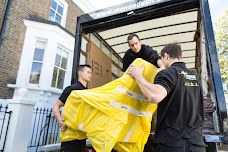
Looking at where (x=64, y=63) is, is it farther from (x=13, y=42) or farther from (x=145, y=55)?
(x=145, y=55)

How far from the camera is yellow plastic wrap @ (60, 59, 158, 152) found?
1.62m

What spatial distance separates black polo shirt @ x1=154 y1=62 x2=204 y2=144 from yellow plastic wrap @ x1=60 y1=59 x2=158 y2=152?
22cm

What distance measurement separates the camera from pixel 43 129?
6594 mm

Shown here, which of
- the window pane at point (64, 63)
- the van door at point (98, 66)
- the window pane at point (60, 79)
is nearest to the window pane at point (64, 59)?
the window pane at point (64, 63)

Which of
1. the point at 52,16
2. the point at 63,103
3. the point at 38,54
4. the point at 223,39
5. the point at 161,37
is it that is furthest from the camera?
the point at 223,39

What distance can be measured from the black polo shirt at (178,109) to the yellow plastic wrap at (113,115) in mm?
217

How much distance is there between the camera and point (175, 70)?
5.65 ft

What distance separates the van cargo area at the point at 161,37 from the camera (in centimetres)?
200

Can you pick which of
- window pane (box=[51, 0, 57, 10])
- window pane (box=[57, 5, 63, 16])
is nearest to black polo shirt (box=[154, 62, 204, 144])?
window pane (box=[51, 0, 57, 10])

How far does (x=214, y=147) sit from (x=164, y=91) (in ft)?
2.97

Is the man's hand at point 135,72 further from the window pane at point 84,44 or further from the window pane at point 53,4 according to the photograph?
the window pane at point 53,4

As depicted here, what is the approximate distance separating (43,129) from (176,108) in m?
6.01

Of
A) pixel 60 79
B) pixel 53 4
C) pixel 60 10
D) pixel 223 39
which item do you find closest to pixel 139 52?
pixel 60 79

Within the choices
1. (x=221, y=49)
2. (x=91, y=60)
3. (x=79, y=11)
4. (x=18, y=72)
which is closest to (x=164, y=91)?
(x=91, y=60)
